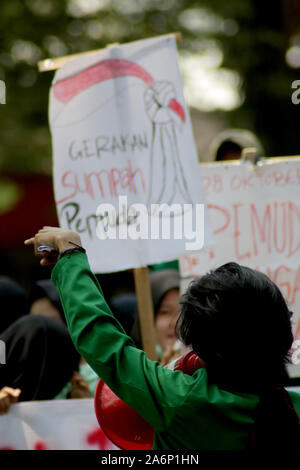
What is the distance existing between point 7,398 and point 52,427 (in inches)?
8.2

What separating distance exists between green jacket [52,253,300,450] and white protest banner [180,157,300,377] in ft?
4.88

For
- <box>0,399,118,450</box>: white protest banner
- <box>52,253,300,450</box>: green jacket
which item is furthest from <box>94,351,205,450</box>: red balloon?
<box>0,399,118,450</box>: white protest banner

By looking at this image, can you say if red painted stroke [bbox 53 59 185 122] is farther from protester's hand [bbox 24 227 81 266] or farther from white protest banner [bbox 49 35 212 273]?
protester's hand [bbox 24 227 81 266]

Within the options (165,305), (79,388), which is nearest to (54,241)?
(79,388)

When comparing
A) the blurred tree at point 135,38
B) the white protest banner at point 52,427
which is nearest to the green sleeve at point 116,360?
the white protest banner at point 52,427

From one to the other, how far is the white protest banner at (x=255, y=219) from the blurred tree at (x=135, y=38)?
6.42 m

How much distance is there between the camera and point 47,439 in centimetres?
226

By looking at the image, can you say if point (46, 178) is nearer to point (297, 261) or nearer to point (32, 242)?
point (297, 261)

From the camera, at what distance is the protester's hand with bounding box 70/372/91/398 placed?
259 cm

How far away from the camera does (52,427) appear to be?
227 centimetres

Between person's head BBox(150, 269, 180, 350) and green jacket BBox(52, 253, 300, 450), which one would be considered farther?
person's head BBox(150, 269, 180, 350)

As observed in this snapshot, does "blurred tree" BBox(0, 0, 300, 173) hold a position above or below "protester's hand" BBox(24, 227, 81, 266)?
above

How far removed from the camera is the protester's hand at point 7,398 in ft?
7.30
